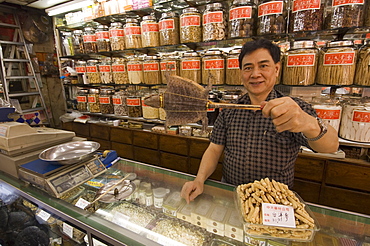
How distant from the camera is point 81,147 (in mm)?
1389

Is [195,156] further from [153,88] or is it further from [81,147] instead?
[81,147]

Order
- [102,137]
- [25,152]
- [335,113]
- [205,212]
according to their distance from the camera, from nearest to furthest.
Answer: [205,212] → [25,152] → [335,113] → [102,137]

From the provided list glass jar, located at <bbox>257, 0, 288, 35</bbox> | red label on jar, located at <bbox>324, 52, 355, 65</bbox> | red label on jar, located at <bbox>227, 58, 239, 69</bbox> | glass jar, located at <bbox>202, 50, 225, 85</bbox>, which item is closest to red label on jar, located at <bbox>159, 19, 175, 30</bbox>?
glass jar, located at <bbox>202, 50, 225, 85</bbox>

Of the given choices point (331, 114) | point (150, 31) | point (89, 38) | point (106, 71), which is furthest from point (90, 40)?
point (331, 114)

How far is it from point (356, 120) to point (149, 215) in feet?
5.96

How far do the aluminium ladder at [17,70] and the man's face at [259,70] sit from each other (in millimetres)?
3892

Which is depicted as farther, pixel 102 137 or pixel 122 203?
pixel 102 137

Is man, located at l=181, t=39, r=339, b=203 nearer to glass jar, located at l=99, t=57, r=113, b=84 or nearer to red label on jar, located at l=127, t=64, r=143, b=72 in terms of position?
red label on jar, located at l=127, t=64, r=143, b=72

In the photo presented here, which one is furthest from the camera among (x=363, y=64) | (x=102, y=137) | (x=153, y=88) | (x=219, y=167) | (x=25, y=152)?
(x=102, y=137)

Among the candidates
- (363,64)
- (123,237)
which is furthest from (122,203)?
(363,64)

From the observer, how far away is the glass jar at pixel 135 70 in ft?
8.83

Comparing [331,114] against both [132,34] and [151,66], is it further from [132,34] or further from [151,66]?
[132,34]

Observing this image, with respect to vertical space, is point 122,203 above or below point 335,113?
below

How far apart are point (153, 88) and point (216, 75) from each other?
111cm
